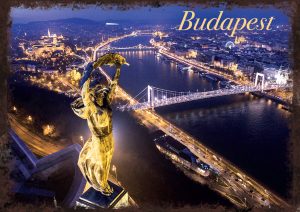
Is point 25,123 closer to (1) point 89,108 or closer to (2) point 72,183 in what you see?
(2) point 72,183

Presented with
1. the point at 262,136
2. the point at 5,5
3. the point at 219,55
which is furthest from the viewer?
the point at 219,55

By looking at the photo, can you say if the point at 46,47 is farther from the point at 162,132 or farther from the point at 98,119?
the point at 98,119

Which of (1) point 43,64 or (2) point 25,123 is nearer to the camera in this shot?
(2) point 25,123

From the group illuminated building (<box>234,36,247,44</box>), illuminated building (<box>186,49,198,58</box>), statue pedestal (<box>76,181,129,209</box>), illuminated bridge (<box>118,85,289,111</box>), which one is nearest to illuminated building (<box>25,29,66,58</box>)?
illuminated building (<box>186,49,198,58</box>)

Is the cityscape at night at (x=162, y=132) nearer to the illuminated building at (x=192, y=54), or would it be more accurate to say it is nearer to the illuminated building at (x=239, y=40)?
the illuminated building at (x=192, y=54)

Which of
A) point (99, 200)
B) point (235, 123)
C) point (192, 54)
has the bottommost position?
point (235, 123)

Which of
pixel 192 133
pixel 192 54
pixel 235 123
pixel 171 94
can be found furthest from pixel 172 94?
pixel 192 54

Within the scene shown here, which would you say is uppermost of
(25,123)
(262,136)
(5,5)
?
(5,5)

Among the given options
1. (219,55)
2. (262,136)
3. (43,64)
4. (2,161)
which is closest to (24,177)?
(2,161)
